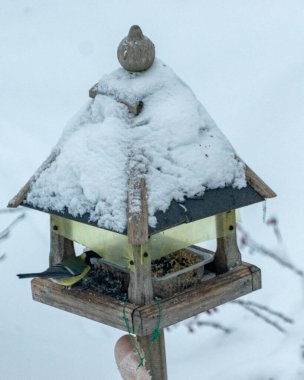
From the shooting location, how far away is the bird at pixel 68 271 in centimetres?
256

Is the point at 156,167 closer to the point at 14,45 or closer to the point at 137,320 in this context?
the point at 137,320

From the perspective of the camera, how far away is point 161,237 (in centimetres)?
264

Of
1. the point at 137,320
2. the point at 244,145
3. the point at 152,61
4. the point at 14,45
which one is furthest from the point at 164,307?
the point at 14,45

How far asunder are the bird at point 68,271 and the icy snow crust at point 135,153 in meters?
0.18

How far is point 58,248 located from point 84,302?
0.27 m

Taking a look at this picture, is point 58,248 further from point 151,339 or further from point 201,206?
point 201,206

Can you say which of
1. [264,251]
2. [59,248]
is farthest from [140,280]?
[264,251]

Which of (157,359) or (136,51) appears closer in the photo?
(136,51)

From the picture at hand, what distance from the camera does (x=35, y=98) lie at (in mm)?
4371

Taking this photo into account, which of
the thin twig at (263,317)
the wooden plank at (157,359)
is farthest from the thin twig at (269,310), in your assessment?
the wooden plank at (157,359)

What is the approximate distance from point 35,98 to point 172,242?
1.95m

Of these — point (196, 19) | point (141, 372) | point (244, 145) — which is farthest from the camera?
point (196, 19)

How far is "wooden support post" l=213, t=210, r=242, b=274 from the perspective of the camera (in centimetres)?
267

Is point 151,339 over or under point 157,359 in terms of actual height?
over
